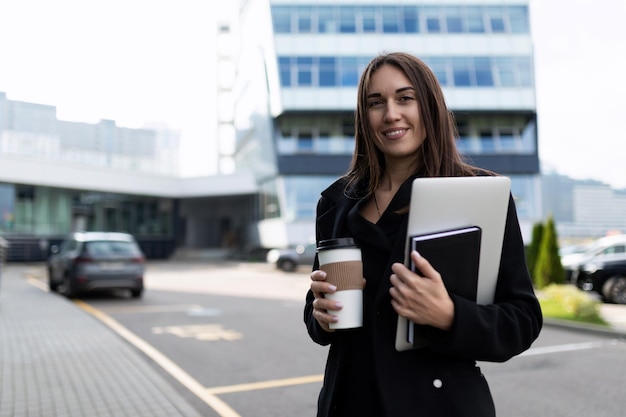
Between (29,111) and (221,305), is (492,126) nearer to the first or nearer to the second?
(221,305)

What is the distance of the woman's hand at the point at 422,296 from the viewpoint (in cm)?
137

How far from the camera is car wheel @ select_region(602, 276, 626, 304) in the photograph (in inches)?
494

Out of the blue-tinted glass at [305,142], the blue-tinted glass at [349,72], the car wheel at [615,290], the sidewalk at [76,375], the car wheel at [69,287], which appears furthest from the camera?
the blue-tinted glass at [305,142]

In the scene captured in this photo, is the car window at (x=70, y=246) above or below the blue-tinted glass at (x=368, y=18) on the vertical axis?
below

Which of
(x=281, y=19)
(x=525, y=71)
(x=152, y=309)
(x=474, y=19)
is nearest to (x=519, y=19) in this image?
(x=474, y=19)

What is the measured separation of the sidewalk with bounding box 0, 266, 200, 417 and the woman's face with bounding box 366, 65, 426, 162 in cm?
372

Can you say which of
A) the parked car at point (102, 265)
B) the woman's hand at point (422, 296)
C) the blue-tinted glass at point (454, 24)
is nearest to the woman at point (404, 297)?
the woman's hand at point (422, 296)

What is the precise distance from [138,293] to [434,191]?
13.6 metres

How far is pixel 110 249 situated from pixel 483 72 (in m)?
25.8

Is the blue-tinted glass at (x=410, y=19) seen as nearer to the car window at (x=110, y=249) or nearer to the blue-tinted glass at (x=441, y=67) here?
the blue-tinted glass at (x=441, y=67)

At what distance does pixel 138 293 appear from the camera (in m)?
13.9

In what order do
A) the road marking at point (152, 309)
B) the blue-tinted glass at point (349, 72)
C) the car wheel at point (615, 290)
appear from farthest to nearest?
1. the blue-tinted glass at point (349, 72)
2. the car wheel at point (615, 290)
3. the road marking at point (152, 309)

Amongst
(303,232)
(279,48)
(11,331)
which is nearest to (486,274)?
(11,331)

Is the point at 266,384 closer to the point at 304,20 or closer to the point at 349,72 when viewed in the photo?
the point at 349,72
